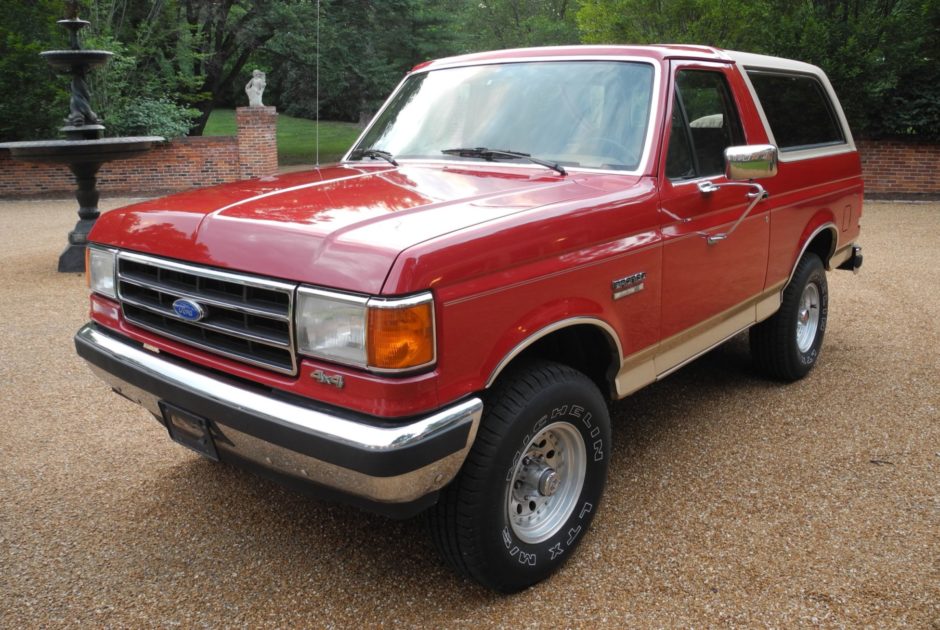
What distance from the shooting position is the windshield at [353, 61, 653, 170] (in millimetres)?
3529

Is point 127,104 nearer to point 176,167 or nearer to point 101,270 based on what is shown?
point 176,167

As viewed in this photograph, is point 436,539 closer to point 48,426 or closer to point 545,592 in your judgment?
point 545,592

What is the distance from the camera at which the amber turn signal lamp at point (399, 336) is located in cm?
231

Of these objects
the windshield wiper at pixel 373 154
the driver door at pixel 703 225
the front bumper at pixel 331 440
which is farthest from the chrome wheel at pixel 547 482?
the windshield wiper at pixel 373 154

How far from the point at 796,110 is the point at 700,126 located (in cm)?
142

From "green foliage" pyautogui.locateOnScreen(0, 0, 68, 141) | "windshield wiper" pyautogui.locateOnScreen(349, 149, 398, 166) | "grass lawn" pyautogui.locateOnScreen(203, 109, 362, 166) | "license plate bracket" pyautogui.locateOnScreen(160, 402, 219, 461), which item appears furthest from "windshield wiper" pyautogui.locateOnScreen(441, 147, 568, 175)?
"grass lawn" pyautogui.locateOnScreen(203, 109, 362, 166)

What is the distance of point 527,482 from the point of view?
3031 mm

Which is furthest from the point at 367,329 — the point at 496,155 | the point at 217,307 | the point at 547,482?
the point at 496,155

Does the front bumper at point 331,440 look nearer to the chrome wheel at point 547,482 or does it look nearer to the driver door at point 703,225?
the chrome wheel at point 547,482

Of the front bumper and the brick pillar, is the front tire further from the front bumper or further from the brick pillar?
the brick pillar

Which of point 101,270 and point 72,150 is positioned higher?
point 72,150

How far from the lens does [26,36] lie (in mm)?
17156

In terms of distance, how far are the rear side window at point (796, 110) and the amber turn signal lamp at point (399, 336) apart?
9.93ft

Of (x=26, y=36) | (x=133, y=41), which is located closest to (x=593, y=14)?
(x=133, y=41)
